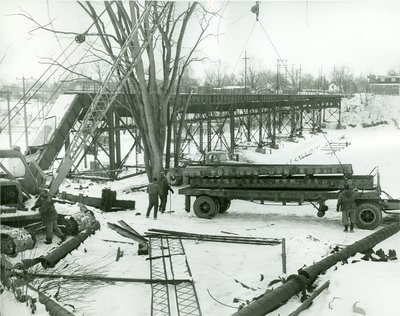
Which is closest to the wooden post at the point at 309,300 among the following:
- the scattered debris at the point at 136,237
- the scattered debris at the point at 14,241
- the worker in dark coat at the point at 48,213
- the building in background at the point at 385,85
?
the scattered debris at the point at 136,237

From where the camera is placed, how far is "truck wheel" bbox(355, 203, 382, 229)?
42.8 ft

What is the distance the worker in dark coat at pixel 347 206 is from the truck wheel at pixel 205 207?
13.3ft

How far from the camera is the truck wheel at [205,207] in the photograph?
594 inches

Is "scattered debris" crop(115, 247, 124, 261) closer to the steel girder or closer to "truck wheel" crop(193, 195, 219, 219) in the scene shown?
"truck wheel" crop(193, 195, 219, 219)

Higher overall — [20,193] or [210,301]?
[20,193]

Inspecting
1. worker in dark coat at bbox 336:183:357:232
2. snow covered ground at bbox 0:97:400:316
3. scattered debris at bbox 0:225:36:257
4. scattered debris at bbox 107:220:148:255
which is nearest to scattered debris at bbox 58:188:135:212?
snow covered ground at bbox 0:97:400:316

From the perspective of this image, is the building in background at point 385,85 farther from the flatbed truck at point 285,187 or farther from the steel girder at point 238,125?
the flatbed truck at point 285,187

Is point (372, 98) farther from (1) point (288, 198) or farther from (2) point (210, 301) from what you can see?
(2) point (210, 301)

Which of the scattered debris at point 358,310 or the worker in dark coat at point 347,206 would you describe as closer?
the scattered debris at point 358,310

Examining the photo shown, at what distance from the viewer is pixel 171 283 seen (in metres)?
8.91

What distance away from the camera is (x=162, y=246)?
440 inches

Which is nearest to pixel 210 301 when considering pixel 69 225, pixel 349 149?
pixel 69 225

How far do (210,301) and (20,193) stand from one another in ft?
22.5

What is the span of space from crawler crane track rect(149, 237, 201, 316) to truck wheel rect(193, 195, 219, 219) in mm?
3660
